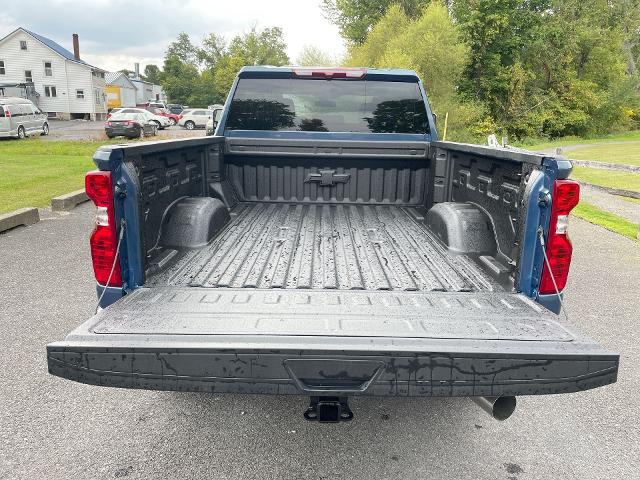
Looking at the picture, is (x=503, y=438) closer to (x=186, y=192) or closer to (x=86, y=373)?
(x=86, y=373)

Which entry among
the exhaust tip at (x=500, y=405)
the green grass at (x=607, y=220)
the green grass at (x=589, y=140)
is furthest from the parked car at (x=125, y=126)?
the exhaust tip at (x=500, y=405)

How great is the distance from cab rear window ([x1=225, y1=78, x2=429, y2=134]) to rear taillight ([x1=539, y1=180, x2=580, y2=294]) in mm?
2394

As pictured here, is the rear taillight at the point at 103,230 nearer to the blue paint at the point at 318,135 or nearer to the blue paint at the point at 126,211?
the blue paint at the point at 126,211

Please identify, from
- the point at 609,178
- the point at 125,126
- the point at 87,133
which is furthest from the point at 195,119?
the point at 609,178

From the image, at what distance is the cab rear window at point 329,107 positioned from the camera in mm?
4770

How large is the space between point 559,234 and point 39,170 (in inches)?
606

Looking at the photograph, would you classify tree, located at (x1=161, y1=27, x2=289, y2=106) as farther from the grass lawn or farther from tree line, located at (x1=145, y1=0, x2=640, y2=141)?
the grass lawn

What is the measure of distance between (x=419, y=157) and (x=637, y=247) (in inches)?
213

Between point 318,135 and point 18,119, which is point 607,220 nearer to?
point 318,135

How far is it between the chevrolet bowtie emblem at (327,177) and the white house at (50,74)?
51.4m

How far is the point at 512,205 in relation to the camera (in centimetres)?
291

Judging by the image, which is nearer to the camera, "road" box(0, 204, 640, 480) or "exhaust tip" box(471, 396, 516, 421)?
"exhaust tip" box(471, 396, 516, 421)

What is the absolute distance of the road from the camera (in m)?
2.76

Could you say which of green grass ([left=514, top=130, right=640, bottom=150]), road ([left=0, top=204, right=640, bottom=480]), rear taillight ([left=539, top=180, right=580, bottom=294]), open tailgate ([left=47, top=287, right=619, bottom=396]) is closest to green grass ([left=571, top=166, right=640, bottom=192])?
road ([left=0, top=204, right=640, bottom=480])
